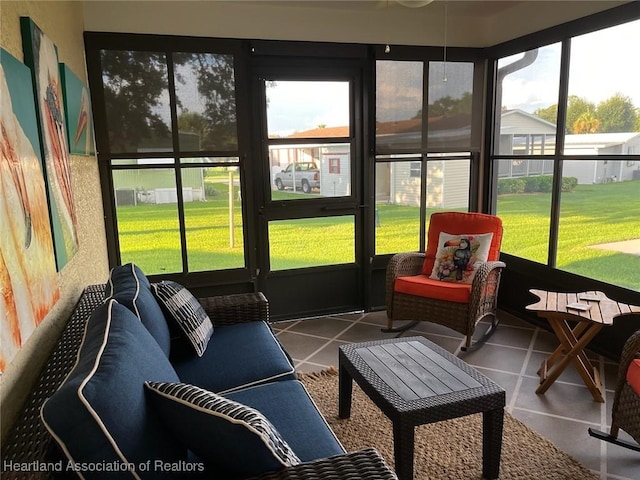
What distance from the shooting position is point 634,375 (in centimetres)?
197

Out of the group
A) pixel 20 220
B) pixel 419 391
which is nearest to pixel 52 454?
pixel 20 220

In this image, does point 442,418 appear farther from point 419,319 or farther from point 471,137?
point 471,137

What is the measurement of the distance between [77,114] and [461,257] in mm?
2809

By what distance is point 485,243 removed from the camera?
139 inches

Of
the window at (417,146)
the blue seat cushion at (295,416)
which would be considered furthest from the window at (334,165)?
the blue seat cushion at (295,416)

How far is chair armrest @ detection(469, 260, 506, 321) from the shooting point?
3.16 meters

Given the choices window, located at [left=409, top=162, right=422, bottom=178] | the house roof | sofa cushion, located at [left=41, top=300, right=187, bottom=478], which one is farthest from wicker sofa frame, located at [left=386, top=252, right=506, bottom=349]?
sofa cushion, located at [left=41, top=300, right=187, bottom=478]

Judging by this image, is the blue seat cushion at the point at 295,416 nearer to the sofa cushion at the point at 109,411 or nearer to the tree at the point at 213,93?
the sofa cushion at the point at 109,411

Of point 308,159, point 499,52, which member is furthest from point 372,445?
point 499,52

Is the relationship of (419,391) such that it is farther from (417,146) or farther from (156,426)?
(417,146)

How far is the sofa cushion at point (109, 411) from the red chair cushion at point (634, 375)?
1875 mm

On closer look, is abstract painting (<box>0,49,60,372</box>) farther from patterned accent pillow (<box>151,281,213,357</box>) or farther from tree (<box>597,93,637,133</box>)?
tree (<box>597,93,637,133</box>)

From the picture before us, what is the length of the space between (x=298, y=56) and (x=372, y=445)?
291cm

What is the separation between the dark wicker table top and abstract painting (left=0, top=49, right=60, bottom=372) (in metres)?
1.31
